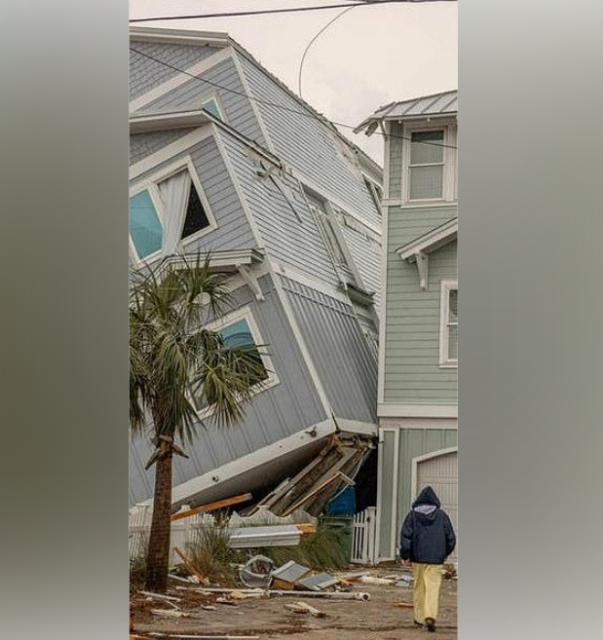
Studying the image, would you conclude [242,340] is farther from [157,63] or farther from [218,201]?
[157,63]

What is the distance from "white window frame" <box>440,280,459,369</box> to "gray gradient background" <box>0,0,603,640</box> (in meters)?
0.08

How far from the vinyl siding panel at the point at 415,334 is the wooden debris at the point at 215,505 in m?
0.93

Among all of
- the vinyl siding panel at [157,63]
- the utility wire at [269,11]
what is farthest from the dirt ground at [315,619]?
the utility wire at [269,11]

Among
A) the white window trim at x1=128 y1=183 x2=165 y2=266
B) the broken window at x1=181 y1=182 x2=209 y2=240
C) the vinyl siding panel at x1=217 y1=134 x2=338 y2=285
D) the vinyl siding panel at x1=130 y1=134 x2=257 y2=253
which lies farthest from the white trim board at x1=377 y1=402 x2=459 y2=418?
the white window trim at x1=128 y1=183 x2=165 y2=266

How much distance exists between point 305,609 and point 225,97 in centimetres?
275

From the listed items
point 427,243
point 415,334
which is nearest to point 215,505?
point 415,334

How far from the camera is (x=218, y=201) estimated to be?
6.27 m

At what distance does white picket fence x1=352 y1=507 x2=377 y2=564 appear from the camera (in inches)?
238

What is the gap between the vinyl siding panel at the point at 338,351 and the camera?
20.1 ft

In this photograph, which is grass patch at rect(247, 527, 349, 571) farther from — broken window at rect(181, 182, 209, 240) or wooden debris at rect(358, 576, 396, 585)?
broken window at rect(181, 182, 209, 240)
